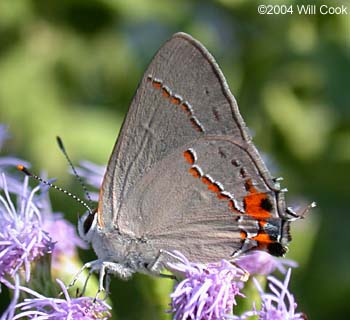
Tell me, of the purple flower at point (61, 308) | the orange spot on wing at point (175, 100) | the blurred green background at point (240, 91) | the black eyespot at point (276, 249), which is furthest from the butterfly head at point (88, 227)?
the blurred green background at point (240, 91)

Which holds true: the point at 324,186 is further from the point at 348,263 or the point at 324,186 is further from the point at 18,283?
the point at 18,283

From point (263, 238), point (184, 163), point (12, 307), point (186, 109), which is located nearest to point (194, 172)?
point (184, 163)

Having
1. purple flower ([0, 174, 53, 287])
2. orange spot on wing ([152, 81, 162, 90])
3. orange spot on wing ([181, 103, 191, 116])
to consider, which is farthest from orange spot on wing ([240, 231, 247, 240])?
purple flower ([0, 174, 53, 287])

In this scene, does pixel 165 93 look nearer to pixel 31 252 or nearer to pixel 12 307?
pixel 31 252

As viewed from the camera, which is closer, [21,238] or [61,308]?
[61,308]

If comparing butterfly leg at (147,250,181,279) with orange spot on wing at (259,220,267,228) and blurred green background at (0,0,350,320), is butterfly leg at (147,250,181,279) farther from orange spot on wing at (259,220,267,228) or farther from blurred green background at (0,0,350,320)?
blurred green background at (0,0,350,320)

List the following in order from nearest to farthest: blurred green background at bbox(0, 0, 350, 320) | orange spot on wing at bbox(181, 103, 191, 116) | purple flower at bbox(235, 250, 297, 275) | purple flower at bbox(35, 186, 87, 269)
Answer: orange spot on wing at bbox(181, 103, 191, 116) → purple flower at bbox(235, 250, 297, 275) → purple flower at bbox(35, 186, 87, 269) → blurred green background at bbox(0, 0, 350, 320)
